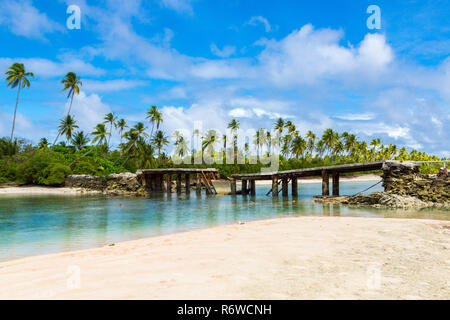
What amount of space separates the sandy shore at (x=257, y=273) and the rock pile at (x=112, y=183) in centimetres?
3587

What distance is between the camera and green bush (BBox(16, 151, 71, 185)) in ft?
155

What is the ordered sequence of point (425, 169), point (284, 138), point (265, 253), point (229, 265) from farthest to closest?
point (284, 138) → point (425, 169) → point (265, 253) → point (229, 265)

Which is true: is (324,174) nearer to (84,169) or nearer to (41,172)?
(84,169)

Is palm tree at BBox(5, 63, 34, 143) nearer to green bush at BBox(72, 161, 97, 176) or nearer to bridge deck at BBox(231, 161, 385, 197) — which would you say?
green bush at BBox(72, 161, 97, 176)

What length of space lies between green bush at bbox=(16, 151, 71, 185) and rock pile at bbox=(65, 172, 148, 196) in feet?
5.90

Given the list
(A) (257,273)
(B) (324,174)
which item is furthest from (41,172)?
(A) (257,273)

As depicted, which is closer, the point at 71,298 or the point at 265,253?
the point at 71,298

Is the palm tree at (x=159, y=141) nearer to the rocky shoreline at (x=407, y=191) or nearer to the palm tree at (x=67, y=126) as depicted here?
the palm tree at (x=67, y=126)

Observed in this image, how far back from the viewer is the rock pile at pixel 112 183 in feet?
143

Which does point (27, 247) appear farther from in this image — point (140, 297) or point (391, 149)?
point (391, 149)

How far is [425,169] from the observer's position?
83.8 meters

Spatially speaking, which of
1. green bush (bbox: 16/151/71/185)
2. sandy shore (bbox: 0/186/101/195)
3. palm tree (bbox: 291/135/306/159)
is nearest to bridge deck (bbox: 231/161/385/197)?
sandy shore (bbox: 0/186/101/195)

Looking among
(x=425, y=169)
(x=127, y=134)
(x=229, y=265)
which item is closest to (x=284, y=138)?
(x=425, y=169)

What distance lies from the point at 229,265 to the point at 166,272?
1069 millimetres
